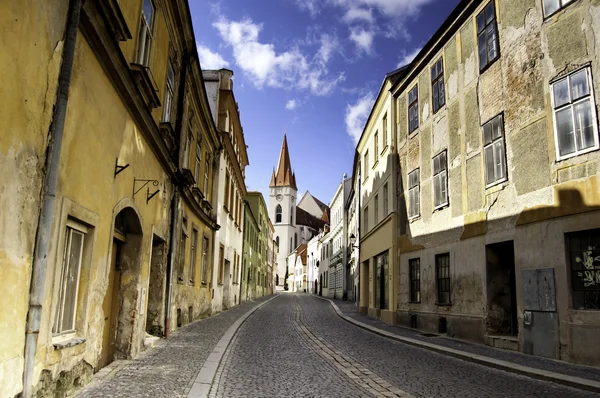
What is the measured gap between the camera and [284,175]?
4186 inches

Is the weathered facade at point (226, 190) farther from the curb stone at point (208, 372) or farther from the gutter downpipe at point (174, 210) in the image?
the curb stone at point (208, 372)

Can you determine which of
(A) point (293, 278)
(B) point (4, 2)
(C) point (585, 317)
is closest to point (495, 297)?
(C) point (585, 317)

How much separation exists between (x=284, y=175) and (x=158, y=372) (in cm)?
9900

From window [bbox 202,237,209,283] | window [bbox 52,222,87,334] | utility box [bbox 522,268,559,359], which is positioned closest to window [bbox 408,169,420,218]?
utility box [bbox 522,268,559,359]

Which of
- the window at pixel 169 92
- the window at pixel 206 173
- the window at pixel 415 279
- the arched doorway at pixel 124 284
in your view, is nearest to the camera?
the arched doorway at pixel 124 284

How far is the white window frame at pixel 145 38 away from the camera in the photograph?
872cm

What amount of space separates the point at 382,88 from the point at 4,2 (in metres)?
18.9

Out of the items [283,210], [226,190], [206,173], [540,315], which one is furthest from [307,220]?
[540,315]

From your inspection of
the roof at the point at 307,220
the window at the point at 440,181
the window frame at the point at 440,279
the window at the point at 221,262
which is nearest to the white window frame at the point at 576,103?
the window at the point at 440,181

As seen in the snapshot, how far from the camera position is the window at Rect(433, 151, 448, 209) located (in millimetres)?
14923

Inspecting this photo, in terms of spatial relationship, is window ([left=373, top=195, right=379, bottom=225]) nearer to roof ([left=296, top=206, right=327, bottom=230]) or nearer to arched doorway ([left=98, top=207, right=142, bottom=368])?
arched doorway ([left=98, top=207, right=142, bottom=368])

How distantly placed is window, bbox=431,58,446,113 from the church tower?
86005 mm

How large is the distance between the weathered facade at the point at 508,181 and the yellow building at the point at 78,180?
785 cm

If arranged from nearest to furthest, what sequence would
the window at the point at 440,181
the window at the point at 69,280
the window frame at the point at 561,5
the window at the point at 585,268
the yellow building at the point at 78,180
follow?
the yellow building at the point at 78,180 → the window at the point at 69,280 → the window at the point at 585,268 → the window frame at the point at 561,5 → the window at the point at 440,181
